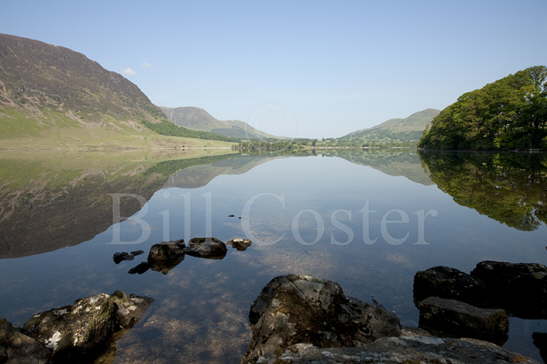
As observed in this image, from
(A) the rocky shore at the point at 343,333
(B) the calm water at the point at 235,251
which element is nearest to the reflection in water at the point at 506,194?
(B) the calm water at the point at 235,251

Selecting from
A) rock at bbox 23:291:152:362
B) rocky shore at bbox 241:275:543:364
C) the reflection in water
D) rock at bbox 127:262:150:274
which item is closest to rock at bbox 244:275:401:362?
rocky shore at bbox 241:275:543:364

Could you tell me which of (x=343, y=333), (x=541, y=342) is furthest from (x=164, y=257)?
(x=541, y=342)

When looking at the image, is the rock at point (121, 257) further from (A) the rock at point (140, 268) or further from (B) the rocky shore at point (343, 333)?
(B) the rocky shore at point (343, 333)

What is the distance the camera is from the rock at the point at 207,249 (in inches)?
664

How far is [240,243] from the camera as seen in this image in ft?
60.3

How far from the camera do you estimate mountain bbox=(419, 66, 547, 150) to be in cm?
7500

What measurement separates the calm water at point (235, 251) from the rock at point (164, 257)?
56 cm

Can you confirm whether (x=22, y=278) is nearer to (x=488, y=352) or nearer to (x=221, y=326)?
(x=221, y=326)

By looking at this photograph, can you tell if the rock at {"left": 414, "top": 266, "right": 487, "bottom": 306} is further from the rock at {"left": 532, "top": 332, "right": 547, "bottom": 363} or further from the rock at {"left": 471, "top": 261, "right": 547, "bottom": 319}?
the rock at {"left": 532, "top": 332, "right": 547, "bottom": 363}

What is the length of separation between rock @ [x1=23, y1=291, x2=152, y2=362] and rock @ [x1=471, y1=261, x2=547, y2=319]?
1389 cm

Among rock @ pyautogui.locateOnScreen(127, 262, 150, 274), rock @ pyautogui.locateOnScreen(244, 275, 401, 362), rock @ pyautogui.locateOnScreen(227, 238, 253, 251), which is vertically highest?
rock @ pyautogui.locateOnScreen(244, 275, 401, 362)

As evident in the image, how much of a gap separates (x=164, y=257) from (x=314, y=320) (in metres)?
10.9

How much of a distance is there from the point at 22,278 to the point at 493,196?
38.4 meters

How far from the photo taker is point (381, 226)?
2252 cm
